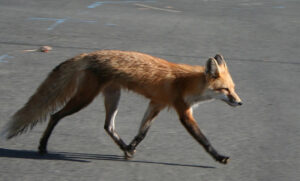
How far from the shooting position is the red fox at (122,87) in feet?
23.4

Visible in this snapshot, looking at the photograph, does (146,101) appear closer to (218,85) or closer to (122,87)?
(122,87)

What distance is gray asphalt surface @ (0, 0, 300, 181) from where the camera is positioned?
6.99 m

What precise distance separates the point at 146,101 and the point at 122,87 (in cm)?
183

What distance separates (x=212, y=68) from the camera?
280 inches

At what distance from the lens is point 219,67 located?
7203mm

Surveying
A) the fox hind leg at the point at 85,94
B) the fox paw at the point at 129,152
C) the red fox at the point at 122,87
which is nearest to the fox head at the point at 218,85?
the red fox at the point at 122,87

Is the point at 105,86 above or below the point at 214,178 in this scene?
above

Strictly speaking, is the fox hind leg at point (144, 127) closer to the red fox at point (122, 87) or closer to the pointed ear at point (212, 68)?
the red fox at point (122, 87)

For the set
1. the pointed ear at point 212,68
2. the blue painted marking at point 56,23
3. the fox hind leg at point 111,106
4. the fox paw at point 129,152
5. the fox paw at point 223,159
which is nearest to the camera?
the fox paw at point 223,159

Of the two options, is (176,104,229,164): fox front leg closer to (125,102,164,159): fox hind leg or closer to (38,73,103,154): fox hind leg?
(125,102,164,159): fox hind leg

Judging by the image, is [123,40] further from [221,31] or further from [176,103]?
[176,103]

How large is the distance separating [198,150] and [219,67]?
3.61ft

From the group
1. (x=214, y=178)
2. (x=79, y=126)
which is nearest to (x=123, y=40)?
(x=79, y=126)

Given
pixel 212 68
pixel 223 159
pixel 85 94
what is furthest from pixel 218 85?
pixel 85 94
